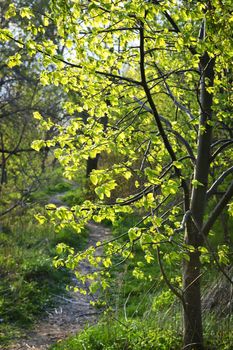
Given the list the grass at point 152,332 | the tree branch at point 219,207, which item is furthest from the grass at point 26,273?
the tree branch at point 219,207

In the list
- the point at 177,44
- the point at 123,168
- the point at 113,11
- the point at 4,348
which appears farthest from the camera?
the point at 4,348

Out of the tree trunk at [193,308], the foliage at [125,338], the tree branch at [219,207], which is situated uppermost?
the tree branch at [219,207]

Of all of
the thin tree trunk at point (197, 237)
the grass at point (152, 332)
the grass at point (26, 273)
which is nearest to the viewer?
the thin tree trunk at point (197, 237)

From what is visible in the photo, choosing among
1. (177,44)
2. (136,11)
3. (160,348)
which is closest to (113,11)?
(136,11)

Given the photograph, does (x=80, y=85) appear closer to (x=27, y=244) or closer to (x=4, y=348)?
(x=4, y=348)

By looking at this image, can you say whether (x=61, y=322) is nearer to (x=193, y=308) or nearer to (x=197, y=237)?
(x=193, y=308)

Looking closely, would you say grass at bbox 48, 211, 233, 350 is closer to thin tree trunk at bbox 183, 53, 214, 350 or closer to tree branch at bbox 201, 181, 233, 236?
thin tree trunk at bbox 183, 53, 214, 350

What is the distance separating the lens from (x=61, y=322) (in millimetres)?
6895

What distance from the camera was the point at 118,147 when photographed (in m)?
3.94

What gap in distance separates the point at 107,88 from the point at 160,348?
2.89 m

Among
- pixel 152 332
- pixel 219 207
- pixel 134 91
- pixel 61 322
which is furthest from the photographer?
pixel 61 322

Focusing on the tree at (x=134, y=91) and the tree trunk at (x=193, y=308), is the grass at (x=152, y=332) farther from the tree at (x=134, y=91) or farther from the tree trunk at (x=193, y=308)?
the tree at (x=134, y=91)

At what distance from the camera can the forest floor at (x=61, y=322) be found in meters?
6.05

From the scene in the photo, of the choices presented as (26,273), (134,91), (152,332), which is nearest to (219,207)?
(134,91)
